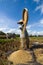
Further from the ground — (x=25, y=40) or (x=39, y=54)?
(x=25, y=40)

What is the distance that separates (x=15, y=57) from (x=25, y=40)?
2.91 meters

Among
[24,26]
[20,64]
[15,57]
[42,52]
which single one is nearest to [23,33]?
[24,26]

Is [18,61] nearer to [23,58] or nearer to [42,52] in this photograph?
[23,58]

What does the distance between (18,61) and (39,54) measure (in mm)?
2348

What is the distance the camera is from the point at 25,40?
1284 centimetres

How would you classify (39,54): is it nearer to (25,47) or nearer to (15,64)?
(25,47)

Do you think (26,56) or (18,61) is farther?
(26,56)

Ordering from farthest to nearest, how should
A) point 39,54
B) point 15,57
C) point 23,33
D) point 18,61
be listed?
point 23,33 < point 39,54 < point 15,57 < point 18,61

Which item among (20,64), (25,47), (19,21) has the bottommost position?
(20,64)

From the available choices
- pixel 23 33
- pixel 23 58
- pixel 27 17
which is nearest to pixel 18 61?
pixel 23 58

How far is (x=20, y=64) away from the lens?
8.69m

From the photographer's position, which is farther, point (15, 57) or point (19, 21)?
point (19, 21)

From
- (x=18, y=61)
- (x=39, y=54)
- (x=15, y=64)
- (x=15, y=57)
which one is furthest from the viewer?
(x=39, y=54)

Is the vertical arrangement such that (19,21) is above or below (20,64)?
above
